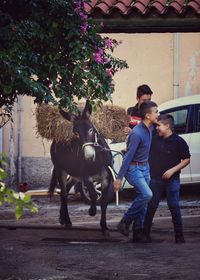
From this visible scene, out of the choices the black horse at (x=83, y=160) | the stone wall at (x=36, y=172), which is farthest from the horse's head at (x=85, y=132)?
the stone wall at (x=36, y=172)

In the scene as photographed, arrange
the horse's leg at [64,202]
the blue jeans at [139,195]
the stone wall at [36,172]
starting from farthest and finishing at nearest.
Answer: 1. the stone wall at [36,172]
2. the horse's leg at [64,202]
3. the blue jeans at [139,195]

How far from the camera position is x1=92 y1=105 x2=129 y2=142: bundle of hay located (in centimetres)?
1641

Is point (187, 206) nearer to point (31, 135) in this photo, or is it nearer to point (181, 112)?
point (181, 112)

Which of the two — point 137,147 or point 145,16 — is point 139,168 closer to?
point 137,147

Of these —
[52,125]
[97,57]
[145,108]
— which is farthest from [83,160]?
[97,57]

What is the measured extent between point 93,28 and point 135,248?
2715 millimetres

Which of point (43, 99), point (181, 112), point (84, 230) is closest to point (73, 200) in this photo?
point (181, 112)

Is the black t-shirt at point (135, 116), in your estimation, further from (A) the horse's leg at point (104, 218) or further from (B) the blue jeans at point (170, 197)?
(B) the blue jeans at point (170, 197)

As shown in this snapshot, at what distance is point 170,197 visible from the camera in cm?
1171

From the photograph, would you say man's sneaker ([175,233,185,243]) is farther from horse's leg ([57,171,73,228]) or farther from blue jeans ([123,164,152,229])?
horse's leg ([57,171,73,228])

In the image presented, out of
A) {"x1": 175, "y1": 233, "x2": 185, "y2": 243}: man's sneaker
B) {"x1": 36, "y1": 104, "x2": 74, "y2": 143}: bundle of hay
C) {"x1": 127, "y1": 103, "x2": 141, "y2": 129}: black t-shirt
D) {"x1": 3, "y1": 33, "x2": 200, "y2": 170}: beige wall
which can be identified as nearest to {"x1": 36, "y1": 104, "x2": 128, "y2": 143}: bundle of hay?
{"x1": 36, "y1": 104, "x2": 74, "y2": 143}: bundle of hay

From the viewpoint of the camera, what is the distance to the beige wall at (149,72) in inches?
790

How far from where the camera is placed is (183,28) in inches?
478

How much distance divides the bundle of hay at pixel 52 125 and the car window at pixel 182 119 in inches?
113
